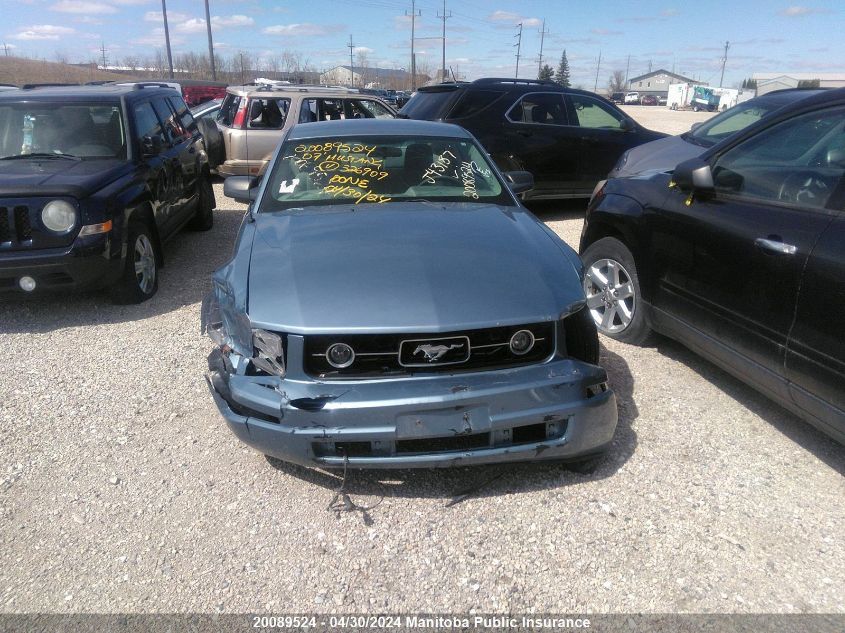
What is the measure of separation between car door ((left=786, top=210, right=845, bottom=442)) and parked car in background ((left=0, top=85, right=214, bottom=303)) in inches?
185

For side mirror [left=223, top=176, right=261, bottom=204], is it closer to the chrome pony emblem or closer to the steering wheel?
the chrome pony emblem

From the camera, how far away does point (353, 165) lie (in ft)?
13.1

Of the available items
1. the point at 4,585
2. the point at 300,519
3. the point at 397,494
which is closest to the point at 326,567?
the point at 300,519

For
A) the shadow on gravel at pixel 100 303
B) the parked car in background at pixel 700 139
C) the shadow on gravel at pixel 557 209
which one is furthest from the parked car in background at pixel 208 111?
the parked car in background at pixel 700 139

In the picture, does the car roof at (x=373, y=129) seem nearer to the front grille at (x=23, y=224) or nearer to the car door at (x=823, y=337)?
the front grille at (x=23, y=224)

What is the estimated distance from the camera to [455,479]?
9.64ft

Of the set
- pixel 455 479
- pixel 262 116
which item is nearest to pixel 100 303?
pixel 455 479

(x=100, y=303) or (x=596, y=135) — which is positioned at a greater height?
(x=596, y=135)

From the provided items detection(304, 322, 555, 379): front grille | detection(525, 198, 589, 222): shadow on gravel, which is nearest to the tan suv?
detection(525, 198, 589, 222): shadow on gravel

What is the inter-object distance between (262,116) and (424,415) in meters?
8.29

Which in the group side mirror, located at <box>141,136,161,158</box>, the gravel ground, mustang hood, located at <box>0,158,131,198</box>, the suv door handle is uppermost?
side mirror, located at <box>141,136,161,158</box>

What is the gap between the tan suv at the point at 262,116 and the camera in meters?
9.42

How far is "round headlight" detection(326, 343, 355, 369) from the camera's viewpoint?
2.54 meters

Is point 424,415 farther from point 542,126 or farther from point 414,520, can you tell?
point 542,126
